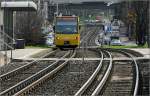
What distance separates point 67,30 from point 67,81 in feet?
82.5

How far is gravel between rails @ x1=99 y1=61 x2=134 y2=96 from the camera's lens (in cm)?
1718

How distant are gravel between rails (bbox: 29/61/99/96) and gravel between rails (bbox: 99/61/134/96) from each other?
105 centimetres

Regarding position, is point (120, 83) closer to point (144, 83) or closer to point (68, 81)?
point (144, 83)

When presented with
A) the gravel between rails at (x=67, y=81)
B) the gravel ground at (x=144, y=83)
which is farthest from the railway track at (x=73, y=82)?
the gravel ground at (x=144, y=83)

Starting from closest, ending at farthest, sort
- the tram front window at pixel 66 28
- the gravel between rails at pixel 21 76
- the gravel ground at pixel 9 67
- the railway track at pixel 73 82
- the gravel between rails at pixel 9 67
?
the railway track at pixel 73 82 → the gravel between rails at pixel 21 76 → the gravel between rails at pixel 9 67 → the gravel ground at pixel 9 67 → the tram front window at pixel 66 28

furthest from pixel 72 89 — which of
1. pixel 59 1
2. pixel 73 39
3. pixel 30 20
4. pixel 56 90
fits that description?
pixel 30 20

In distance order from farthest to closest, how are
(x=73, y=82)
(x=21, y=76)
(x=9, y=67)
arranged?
(x=9, y=67) < (x=21, y=76) < (x=73, y=82)

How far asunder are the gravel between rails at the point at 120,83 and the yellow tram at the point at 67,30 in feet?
59.1

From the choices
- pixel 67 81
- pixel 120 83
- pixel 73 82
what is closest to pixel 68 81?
pixel 67 81

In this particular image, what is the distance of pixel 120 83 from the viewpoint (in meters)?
20.2

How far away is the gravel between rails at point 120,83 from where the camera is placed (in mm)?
17184

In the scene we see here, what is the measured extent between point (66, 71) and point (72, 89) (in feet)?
25.9

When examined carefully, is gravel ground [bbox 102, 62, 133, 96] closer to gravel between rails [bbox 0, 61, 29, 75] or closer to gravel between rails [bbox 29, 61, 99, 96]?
gravel between rails [bbox 29, 61, 99, 96]

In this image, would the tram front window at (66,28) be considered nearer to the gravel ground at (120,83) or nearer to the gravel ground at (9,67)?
the gravel ground at (9,67)
